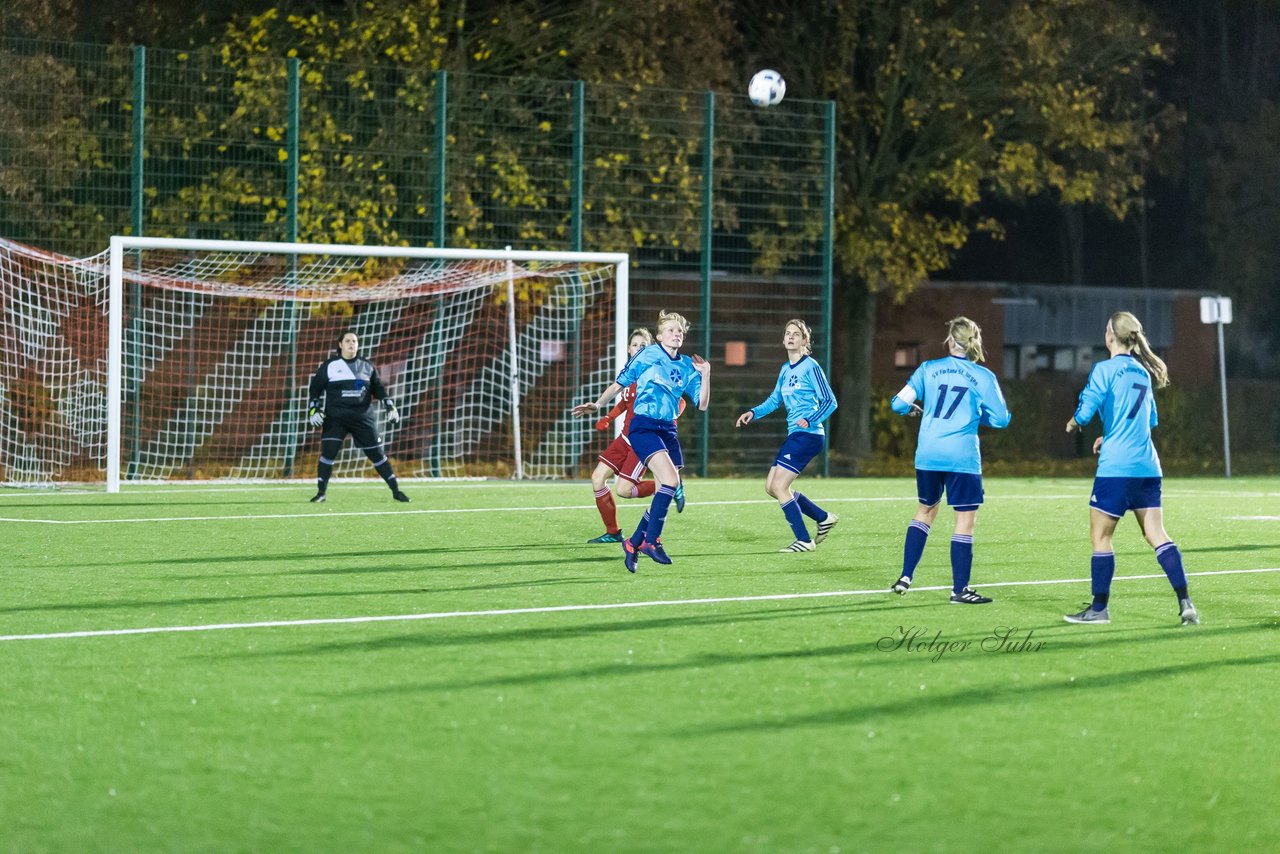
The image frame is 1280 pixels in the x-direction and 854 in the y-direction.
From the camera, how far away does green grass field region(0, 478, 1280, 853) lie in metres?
5.28

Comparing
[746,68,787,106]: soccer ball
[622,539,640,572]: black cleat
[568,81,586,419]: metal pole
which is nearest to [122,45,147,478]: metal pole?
[568,81,586,419]: metal pole

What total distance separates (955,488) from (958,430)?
1.15 ft

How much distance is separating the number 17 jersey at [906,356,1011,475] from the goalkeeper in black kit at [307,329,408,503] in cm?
849

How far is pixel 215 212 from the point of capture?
2234 cm

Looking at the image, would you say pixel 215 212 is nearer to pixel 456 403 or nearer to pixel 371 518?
pixel 456 403

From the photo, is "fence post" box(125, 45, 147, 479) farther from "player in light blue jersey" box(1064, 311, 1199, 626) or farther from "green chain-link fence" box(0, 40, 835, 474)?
"player in light blue jersey" box(1064, 311, 1199, 626)

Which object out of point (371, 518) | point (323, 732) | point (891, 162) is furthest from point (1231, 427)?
point (323, 732)

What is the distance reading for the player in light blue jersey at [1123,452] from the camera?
9.39 m

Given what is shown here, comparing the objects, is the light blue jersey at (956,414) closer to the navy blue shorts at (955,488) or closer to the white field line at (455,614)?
the navy blue shorts at (955,488)

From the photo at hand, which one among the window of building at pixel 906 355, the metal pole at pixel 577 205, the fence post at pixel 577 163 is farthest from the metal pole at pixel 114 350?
the window of building at pixel 906 355

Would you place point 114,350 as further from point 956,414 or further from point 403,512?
point 956,414

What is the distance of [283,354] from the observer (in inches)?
871

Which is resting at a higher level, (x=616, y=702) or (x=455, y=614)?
(x=455, y=614)

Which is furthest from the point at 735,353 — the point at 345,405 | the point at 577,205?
the point at 345,405
